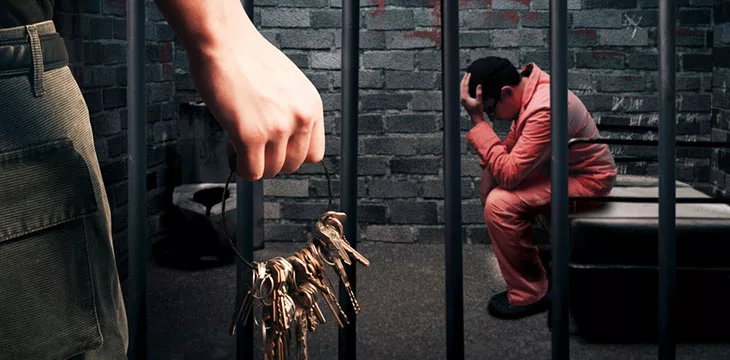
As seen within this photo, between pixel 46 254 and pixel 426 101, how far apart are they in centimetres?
311

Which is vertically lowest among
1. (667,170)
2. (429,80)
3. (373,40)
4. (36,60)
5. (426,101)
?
(667,170)

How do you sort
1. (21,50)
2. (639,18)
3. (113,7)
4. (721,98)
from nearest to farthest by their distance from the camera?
(21,50)
(113,7)
(721,98)
(639,18)

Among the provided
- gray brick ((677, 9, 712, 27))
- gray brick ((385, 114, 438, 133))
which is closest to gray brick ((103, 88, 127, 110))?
gray brick ((385, 114, 438, 133))

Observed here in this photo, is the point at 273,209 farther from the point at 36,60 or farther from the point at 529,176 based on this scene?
the point at 36,60

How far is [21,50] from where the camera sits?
24.3 inches

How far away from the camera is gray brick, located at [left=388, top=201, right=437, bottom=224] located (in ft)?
12.1

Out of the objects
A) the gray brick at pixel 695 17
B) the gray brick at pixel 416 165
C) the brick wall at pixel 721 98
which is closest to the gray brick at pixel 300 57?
the gray brick at pixel 416 165

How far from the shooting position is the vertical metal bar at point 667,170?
911mm

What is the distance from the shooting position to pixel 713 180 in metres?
3.55

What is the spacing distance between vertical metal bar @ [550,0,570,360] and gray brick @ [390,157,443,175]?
8.94ft

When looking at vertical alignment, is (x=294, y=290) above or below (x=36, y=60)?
below

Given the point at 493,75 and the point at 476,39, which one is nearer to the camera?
the point at 493,75

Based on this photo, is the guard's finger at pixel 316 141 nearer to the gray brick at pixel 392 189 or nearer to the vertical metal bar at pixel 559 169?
the vertical metal bar at pixel 559 169

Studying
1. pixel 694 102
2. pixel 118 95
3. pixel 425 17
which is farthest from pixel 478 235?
pixel 118 95
